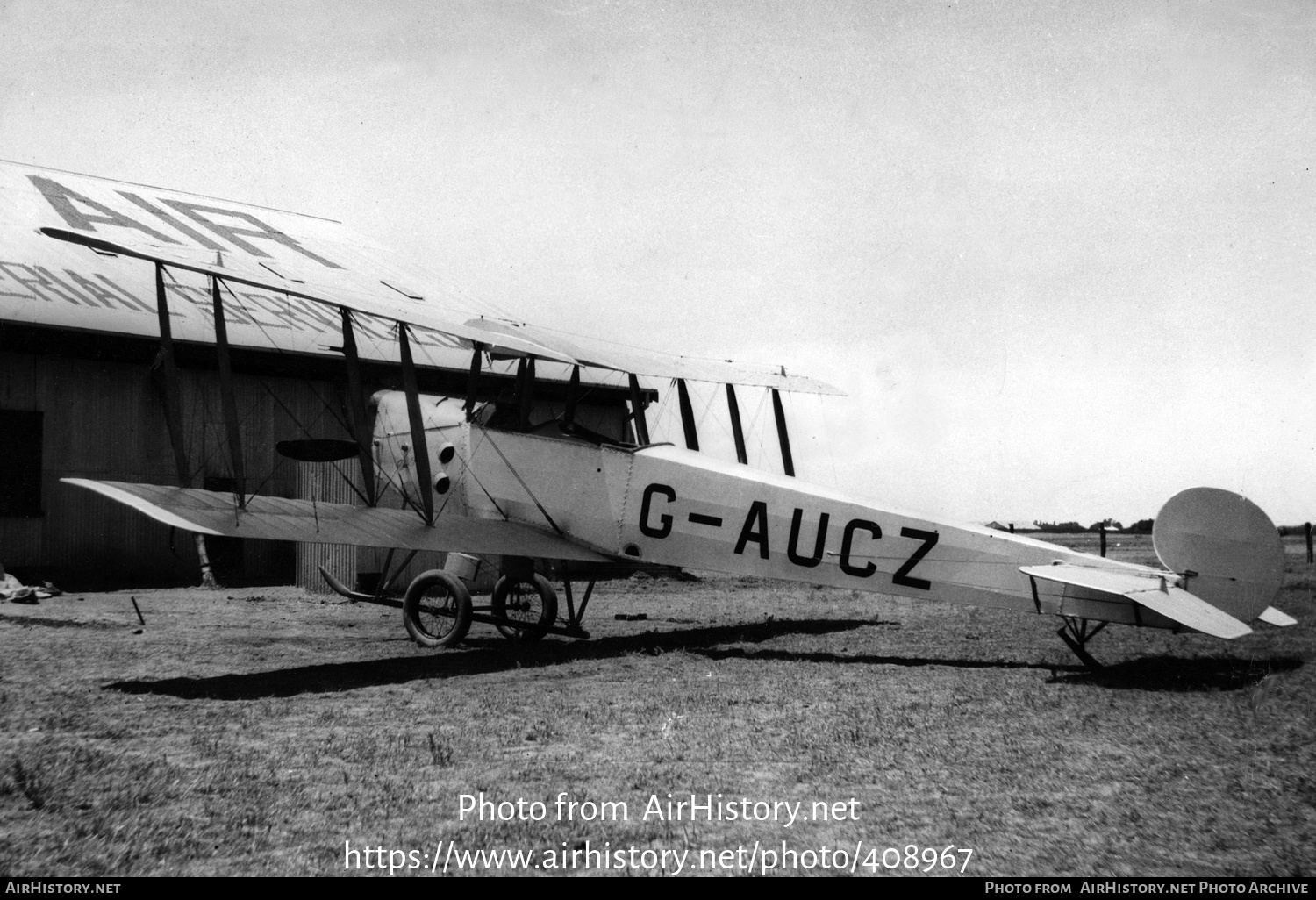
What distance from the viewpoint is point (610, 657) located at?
9.02 m

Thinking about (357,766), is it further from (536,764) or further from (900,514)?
(900,514)

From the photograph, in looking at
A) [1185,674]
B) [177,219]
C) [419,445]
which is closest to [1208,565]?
[1185,674]

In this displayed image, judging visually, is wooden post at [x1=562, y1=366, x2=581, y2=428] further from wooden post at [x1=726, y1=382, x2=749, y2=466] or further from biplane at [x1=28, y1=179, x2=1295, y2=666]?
wooden post at [x1=726, y1=382, x2=749, y2=466]

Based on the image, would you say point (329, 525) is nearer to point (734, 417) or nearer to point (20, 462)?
point (734, 417)

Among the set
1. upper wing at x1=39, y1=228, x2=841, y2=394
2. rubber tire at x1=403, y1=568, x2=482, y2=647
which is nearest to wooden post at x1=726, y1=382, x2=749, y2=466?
upper wing at x1=39, y1=228, x2=841, y2=394

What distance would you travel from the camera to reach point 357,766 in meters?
4.74

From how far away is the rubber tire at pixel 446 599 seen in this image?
9.20 m

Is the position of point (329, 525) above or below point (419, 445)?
below

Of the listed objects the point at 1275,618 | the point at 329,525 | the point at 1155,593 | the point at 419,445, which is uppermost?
the point at 419,445

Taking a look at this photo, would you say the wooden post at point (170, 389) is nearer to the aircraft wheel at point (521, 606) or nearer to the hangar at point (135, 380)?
the aircraft wheel at point (521, 606)

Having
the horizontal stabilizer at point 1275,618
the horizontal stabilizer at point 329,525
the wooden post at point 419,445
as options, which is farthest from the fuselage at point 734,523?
the wooden post at point 419,445

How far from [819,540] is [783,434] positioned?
4071mm

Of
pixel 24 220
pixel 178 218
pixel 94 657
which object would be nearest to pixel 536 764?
pixel 94 657

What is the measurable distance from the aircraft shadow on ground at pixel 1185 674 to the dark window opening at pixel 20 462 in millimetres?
17933
